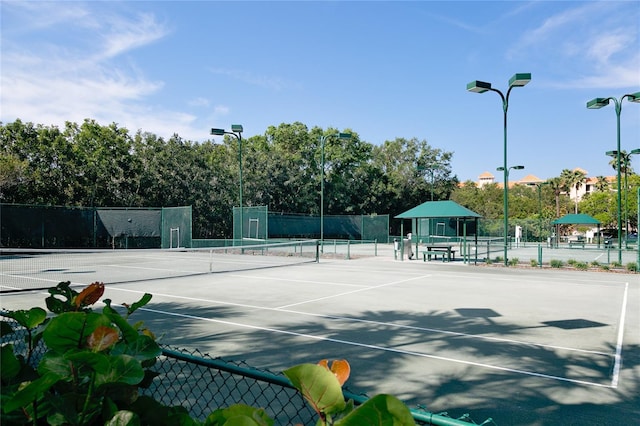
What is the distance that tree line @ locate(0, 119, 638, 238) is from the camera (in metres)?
35.4

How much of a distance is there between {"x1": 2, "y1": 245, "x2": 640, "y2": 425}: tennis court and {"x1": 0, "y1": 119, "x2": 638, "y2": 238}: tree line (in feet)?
58.8

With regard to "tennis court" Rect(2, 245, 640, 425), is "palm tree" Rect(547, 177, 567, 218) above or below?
above

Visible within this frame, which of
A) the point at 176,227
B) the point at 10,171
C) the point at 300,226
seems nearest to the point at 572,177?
the point at 300,226

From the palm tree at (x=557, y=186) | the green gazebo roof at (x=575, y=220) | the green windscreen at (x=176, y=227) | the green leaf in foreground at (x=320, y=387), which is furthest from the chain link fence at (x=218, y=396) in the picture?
the palm tree at (x=557, y=186)

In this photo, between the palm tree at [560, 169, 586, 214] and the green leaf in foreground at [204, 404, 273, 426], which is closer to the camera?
the green leaf in foreground at [204, 404, 273, 426]

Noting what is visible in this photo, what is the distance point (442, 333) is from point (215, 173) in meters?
36.0

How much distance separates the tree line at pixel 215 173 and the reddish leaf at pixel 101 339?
28841mm

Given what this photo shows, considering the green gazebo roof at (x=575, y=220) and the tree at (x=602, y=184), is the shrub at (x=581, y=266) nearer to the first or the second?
the green gazebo roof at (x=575, y=220)

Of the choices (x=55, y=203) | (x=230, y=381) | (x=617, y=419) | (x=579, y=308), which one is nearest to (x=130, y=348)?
(x=230, y=381)

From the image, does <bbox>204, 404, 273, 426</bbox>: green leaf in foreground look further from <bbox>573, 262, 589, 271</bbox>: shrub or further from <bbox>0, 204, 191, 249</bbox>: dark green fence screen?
<bbox>0, 204, 191, 249</bbox>: dark green fence screen

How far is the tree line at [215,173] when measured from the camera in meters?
35.4

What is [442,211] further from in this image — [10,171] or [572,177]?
[572,177]

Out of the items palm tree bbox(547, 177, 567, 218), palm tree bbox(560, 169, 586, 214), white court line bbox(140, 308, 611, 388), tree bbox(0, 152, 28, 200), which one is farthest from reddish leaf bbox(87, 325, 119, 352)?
palm tree bbox(560, 169, 586, 214)

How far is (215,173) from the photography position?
42156mm
